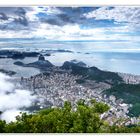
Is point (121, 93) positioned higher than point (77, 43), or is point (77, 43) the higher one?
point (77, 43)

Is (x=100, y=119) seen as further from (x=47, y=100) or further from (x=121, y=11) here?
(x=121, y=11)

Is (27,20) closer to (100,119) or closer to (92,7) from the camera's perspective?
(92,7)

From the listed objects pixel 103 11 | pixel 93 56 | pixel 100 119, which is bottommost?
pixel 100 119

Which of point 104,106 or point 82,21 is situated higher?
point 82,21

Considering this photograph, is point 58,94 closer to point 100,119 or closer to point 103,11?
point 100,119

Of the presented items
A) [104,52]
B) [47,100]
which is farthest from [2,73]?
[104,52]

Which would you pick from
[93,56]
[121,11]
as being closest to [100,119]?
[93,56]

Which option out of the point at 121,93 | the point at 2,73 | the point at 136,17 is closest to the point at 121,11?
the point at 136,17
